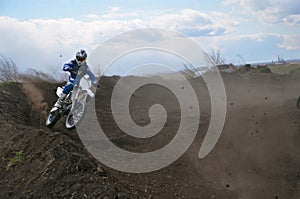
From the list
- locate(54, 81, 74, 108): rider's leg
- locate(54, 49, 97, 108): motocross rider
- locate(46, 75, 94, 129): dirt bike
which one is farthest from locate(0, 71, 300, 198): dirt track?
locate(54, 49, 97, 108): motocross rider

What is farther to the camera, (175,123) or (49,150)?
(175,123)

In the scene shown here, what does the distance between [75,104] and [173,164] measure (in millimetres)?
3785

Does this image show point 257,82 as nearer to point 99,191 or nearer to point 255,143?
point 255,143

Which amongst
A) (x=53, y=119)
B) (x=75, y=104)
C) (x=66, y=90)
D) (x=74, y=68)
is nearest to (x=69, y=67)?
(x=74, y=68)

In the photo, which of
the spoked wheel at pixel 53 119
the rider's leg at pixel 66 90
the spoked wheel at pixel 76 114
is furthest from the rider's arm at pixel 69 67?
the spoked wheel at pixel 53 119

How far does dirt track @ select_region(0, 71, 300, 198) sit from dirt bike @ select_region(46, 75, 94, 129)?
0.39 metres

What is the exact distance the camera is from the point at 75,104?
11031 mm

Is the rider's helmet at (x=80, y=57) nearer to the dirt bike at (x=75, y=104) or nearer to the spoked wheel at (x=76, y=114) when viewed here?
the dirt bike at (x=75, y=104)

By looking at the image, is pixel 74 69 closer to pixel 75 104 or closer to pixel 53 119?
pixel 75 104

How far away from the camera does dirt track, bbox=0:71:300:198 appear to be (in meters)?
7.00

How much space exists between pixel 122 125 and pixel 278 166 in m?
5.92

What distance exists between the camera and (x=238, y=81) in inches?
974

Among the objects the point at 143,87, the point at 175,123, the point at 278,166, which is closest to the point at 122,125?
the point at 175,123

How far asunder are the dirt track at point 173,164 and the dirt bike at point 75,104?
39cm
